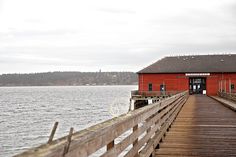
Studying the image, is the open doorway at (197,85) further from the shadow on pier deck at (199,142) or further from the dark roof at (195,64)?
the shadow on pier deck at (199,142)

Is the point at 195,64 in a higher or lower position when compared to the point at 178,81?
higher

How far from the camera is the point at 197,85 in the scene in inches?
2211

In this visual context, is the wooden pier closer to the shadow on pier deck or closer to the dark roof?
the shadow on pier deck

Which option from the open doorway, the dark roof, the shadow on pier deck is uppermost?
the dark roof

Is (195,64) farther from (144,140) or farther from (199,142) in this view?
(144,140)

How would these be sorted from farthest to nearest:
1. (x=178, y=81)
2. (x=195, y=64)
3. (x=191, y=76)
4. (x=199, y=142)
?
1. (x=195, y=64)
2. (x=191, y=76)
3. (x=178, y=81)
4. (x=199, y=142)

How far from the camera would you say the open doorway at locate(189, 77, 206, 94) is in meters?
55.9

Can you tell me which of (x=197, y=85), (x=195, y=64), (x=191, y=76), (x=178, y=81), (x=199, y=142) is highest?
(x=195, y=64)

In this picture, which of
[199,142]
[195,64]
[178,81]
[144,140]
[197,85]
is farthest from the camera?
[195,64]

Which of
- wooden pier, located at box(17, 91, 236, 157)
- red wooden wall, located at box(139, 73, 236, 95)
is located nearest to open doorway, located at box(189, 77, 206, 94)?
red wooden wall, located at box(139, 73, 236, 95)

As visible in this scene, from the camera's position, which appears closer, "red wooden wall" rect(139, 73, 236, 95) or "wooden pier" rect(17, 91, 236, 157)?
"wooden pier" rect(17, 91, 236, 157)

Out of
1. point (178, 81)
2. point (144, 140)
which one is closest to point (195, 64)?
point (178, 81)

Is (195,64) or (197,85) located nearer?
(197,85)

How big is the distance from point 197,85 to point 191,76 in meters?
2.79
